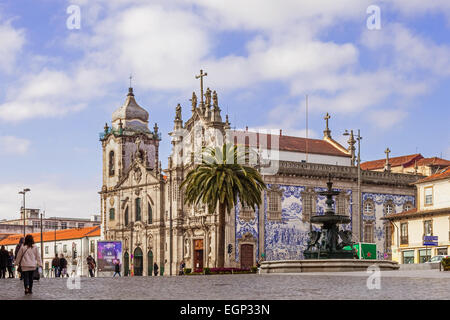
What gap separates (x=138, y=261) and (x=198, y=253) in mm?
10909

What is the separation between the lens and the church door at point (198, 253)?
71.4 m

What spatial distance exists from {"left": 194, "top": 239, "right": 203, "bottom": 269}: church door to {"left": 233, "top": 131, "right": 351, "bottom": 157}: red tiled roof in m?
9.82

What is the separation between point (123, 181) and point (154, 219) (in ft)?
25.8

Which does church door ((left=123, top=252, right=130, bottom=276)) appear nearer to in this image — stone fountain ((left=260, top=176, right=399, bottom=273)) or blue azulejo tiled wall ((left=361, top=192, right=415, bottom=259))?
blue azulejo tiled wall ((left=361, top=192, right=415, bottom=259))

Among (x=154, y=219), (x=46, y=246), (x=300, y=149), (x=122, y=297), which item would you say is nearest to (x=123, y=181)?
(x=154, y=219)

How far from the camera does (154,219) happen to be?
255ft

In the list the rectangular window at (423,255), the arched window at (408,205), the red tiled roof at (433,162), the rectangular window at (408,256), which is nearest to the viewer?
the rectangular window at (423,255)

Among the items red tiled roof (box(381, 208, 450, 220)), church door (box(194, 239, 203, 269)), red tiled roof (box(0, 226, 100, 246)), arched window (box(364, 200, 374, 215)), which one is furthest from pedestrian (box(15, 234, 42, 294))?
red tiled roof (box(0, 226, 100, 246))

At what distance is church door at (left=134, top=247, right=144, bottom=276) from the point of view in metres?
80.2

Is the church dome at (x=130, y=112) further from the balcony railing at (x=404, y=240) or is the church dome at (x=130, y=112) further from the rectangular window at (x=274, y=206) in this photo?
the balcony railing at (x=404, y=240)

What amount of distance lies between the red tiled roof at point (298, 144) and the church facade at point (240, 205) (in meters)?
0.12

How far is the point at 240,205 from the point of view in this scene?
67.4m

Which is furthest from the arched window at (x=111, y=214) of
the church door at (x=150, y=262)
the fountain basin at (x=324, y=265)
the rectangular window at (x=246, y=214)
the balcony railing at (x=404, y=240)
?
the fountain basin at (x=324, y=265)
